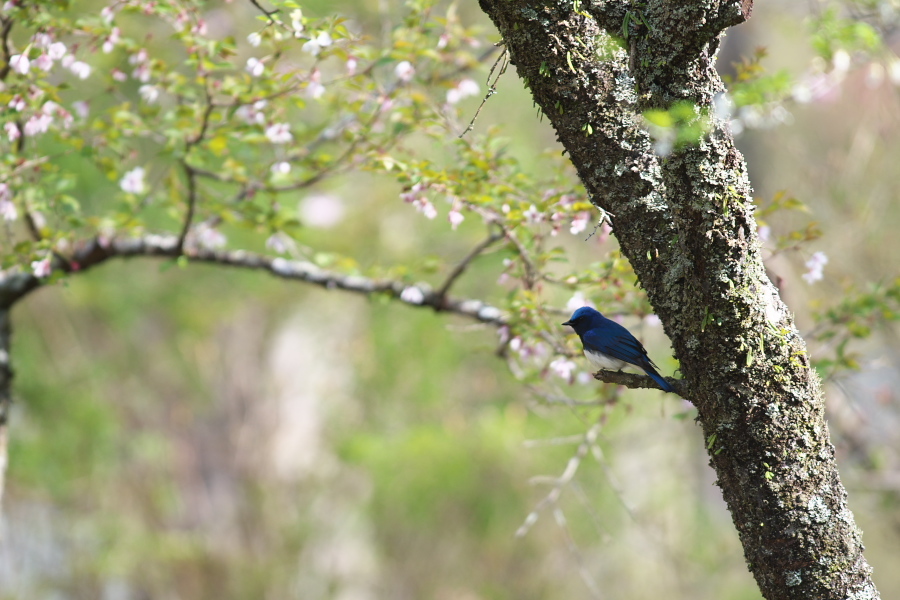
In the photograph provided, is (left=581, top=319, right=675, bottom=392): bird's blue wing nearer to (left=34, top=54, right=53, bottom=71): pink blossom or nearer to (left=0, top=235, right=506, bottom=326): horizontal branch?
(left=0, top=235, right=506, bottom=326): horizontal branch

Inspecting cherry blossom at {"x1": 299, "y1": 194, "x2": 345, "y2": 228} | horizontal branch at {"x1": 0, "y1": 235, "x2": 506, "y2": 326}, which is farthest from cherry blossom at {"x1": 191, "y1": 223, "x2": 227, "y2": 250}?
cherry blossom at {"x1": 299, "y1": 194, "x2": 345, "y2": 228}

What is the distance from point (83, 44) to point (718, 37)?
265 cm

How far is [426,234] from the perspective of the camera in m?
8.98

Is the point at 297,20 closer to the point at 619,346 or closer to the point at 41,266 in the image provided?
the point at 41,266

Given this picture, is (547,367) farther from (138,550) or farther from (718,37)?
(138,550)

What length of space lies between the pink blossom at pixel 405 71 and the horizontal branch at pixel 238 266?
91 cm

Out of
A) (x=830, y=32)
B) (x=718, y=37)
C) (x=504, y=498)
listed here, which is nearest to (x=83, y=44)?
(x=718, y=37)

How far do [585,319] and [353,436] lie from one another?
20.5 feet

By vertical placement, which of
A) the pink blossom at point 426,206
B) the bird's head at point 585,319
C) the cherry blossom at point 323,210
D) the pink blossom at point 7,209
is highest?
the cherry blossom at point 323,210

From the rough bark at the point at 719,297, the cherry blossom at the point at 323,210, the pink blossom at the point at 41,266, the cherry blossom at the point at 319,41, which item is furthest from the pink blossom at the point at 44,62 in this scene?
the cherry blossom at the point at 323,210

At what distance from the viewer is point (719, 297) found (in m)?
1.85

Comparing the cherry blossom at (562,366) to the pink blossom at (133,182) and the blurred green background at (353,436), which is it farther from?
the blurred green background at (353,436)

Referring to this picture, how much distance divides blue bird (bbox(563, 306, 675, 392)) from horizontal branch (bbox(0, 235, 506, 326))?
2.27 ft

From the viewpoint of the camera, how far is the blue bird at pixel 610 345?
2.70 metres
